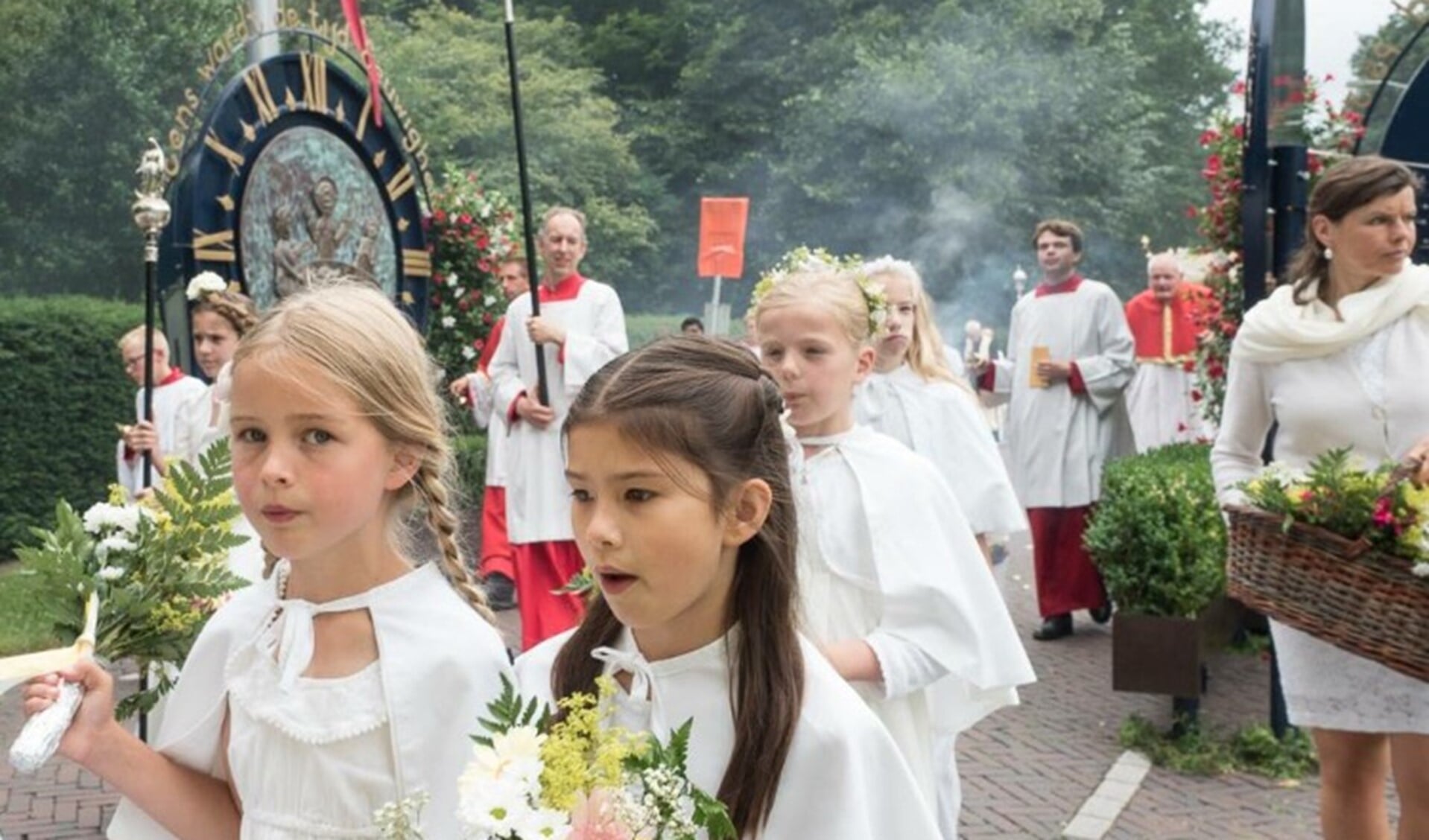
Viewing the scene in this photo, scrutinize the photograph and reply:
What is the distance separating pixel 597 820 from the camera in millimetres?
2033

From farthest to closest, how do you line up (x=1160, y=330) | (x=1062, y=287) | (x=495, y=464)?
(x=1160, y=330) < (x=1062, y=287) < (x=495, y=464)

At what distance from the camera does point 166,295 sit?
776 cm

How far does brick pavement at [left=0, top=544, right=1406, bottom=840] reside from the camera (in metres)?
6.19

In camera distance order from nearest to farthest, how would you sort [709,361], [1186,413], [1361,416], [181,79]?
[709,361] < [1361,416] < [1186,413] < [181,79]

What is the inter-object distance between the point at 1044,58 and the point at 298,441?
38.1 meters

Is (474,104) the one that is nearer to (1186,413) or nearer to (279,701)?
(1186,413)

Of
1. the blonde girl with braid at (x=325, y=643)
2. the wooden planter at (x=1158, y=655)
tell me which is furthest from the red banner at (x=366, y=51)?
the blonde girl with braid at (x=325, y=643)

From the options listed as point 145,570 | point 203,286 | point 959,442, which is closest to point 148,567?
point 145,570

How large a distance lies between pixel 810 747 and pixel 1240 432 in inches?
119

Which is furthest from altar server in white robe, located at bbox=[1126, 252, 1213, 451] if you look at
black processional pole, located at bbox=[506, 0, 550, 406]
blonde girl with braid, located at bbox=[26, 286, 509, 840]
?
blonde girl with braid, located at bbox=[26, 286, 509, 840]

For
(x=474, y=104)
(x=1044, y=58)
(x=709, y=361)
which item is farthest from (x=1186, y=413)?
(x=1044, y=58)

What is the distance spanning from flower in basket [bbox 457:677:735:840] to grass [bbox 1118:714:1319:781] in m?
5.28

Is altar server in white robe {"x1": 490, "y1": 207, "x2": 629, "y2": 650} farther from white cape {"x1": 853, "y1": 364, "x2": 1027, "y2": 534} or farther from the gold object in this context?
white cape {"x1": 853, "y1": 364, "x2": 1027, "y2": 534}

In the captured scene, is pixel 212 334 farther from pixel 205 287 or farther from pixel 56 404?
pixel 56 404
